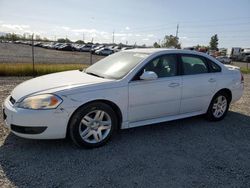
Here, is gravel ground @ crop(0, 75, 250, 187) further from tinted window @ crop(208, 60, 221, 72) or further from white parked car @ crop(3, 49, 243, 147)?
tinted window @ crop(208, 60, 221, 72)

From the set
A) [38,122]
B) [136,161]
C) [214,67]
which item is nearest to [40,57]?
[214,67]

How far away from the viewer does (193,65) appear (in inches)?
188

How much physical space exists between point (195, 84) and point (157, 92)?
37.2 inches

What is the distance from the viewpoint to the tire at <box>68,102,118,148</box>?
3.50 metres

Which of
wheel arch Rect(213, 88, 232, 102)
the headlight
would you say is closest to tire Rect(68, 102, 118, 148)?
the headlight

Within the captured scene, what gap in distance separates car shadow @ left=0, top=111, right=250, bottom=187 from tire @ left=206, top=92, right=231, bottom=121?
0.68 m

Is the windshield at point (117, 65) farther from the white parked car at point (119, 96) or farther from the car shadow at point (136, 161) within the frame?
the car shadow at point (136, 161)

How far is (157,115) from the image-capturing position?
14.0 feet

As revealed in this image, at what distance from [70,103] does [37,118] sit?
18.3 inches

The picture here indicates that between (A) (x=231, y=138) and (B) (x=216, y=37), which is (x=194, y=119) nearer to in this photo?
(A) (x=231, y=138)

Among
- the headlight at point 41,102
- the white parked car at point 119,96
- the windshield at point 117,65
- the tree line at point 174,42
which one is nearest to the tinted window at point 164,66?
the white parked car at point 119,96

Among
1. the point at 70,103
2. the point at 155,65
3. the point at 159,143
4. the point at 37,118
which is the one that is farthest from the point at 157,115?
the point at 37,118

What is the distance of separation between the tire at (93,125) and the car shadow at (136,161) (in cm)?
13

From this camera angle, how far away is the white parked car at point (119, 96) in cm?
335
